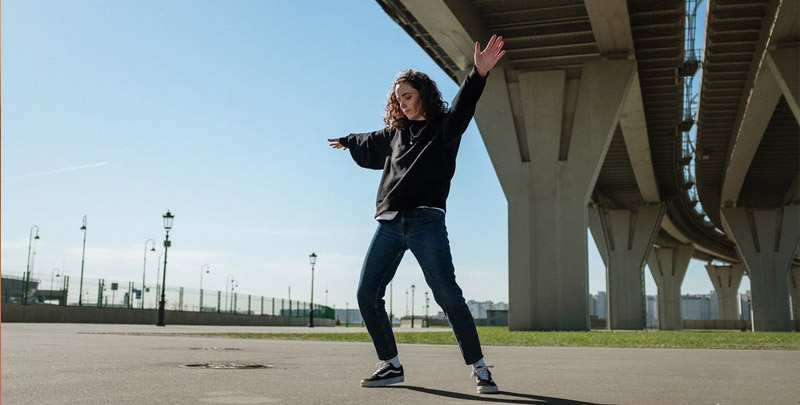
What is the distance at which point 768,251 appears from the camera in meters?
54.6

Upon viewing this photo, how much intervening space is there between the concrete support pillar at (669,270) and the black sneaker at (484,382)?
86.5m

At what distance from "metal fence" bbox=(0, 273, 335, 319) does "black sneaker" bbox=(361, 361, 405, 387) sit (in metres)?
31.4

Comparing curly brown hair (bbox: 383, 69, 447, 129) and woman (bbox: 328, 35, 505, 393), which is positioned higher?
curly brown hair (bbox: 383, 69, 447, 129)

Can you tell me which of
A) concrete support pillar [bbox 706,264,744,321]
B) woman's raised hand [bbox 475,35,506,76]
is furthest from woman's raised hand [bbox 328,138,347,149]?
concrete support pillar [bbox 706,264,744,321]

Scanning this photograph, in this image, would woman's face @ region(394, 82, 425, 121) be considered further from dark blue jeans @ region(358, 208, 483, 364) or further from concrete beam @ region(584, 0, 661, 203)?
concrete beam @ region(584, 0, 661, 203)

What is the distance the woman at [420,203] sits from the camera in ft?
14.9

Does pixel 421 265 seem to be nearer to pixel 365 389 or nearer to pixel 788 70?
pixel 365 389

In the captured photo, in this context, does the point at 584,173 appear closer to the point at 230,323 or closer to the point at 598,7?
the point at 598,7

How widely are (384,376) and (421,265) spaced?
2.64 feet

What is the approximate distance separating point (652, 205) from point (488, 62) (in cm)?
5440

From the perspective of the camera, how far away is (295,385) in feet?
15.7

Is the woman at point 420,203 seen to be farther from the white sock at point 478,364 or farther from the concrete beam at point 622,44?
the concrete beam at point 622,44

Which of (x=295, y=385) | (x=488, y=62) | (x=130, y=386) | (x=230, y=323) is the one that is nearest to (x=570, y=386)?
(x=295, y=385)

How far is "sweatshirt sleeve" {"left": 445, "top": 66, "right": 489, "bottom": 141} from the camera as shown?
4562 mm
